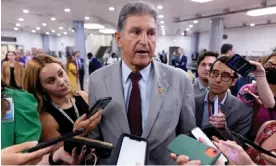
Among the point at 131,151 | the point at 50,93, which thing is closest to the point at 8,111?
the point at 50,93

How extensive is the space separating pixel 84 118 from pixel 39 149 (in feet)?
0.95

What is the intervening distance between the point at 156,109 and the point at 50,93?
776 mm

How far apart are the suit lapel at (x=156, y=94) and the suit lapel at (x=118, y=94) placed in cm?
12

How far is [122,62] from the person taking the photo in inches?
45.3

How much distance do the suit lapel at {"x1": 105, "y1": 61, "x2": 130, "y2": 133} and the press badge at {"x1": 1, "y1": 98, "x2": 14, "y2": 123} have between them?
0.47 metres

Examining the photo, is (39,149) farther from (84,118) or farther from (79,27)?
(79,27)

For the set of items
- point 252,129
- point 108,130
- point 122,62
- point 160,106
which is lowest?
point 252,129

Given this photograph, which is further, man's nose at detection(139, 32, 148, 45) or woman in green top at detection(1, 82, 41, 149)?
man's nose at detection(139, 32, 148, 45)

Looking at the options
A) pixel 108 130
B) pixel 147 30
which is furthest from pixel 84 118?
pixel 147 30

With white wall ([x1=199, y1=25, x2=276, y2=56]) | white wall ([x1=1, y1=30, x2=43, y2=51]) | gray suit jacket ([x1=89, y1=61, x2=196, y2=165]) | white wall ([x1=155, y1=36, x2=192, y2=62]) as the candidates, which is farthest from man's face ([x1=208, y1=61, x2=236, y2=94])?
white wall ([x1=1, y1=30, x2=43, y2=51])

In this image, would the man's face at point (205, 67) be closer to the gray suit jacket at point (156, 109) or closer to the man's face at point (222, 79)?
the man's face at point (222, 79)

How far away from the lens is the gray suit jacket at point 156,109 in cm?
99

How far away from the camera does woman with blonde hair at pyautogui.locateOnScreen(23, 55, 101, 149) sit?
1.22m

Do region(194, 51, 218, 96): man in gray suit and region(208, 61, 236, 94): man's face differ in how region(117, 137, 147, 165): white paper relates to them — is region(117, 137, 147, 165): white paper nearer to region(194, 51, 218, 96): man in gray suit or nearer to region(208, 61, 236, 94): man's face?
region(208, 61, 236, 94): man's face
